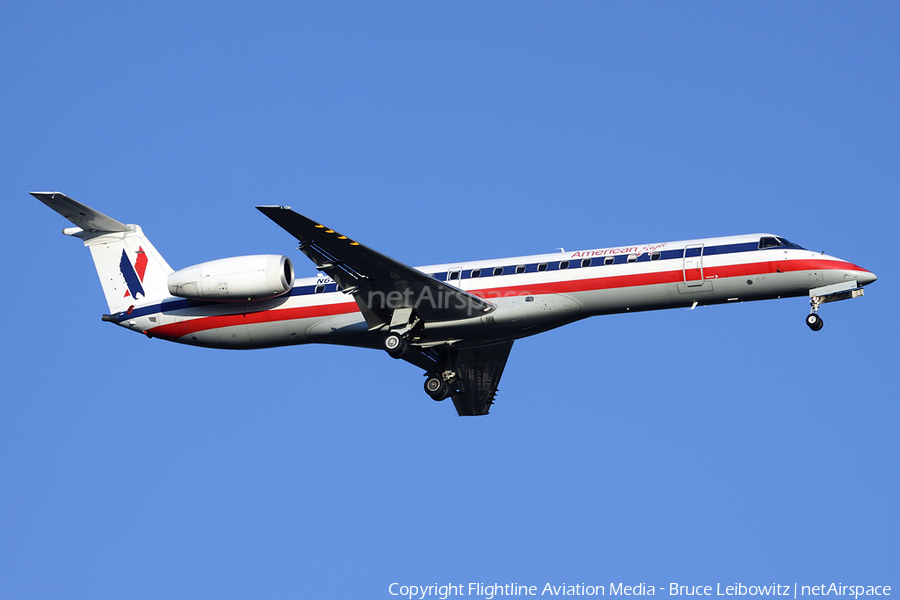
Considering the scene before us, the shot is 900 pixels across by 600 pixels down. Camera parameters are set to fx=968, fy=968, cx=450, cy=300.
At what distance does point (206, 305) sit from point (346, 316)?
182 inches

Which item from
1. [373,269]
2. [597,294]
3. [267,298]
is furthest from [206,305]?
[597,294]

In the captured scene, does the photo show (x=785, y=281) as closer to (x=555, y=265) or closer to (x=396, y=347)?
(x=555, y=265)

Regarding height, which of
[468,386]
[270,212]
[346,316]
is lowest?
[468,386]

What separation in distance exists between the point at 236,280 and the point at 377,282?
4376 millimetres

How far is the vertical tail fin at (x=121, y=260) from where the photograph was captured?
31.3 meters

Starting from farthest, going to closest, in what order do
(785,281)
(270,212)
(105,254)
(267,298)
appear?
(105,254) < (267,298) < (785,281) < (270,212)

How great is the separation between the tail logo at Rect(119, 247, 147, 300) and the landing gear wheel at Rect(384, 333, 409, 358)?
29.8ft

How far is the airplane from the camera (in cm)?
2605

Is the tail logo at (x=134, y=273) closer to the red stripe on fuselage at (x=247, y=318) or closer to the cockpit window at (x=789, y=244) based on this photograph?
the red stripe on fuselage at (x=247, y=318)

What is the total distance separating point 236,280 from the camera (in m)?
28.3

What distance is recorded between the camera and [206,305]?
2997 cm

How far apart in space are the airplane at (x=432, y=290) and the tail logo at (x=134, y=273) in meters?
0.05

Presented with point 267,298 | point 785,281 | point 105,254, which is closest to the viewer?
point 785,281

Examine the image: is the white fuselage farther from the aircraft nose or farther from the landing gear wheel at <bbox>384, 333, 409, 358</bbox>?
the landing gear wheel at <bbox>384, 333, 409, 358</bbox>
